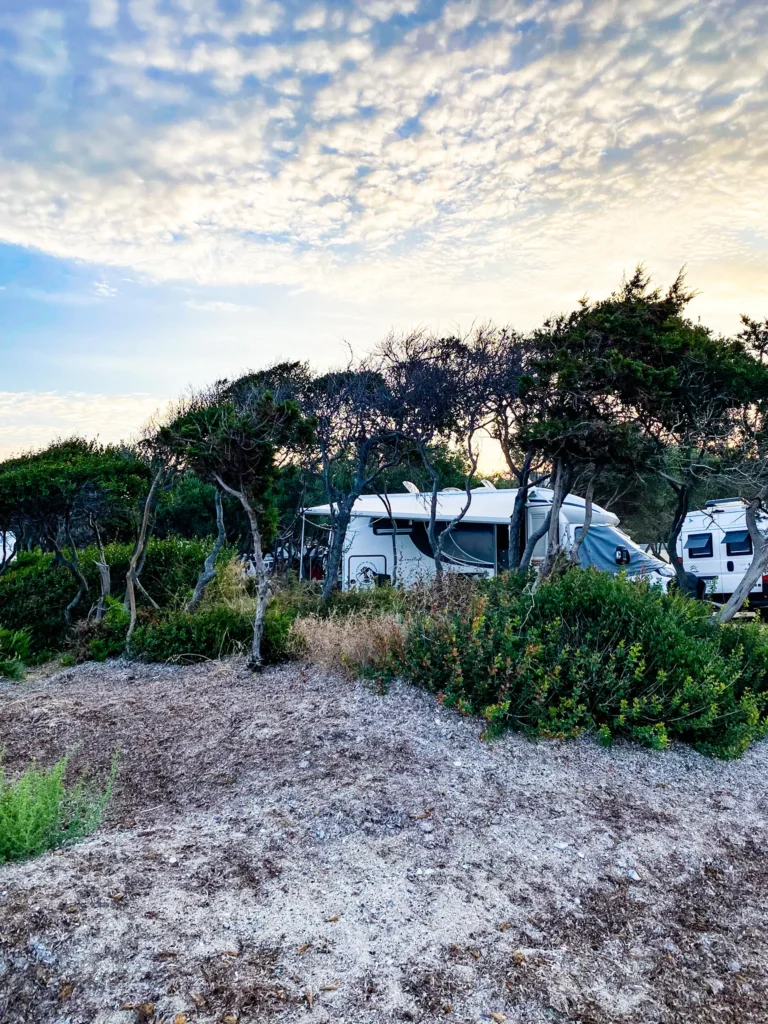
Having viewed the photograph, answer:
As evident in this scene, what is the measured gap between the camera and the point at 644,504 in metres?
23.1

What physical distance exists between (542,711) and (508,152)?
605 centimetres

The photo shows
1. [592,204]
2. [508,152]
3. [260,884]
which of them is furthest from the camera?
[592,204]

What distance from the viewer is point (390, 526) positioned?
531 inches

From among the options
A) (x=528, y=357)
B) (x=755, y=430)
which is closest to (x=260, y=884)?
(x=755, y=430)

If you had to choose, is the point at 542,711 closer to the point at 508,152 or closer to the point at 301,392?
the point at 508,152

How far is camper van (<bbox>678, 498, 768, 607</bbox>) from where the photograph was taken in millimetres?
14727

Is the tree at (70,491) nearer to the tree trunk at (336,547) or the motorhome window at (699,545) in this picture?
the tree trunk at (336,547)

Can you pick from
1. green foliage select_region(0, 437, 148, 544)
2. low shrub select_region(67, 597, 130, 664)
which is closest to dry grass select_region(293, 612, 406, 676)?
low shrub select_region(67, 597, 130, 664)

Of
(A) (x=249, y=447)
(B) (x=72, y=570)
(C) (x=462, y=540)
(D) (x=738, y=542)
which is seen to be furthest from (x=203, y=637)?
(D) (x=738, y=542)

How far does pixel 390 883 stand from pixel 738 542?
14485mm

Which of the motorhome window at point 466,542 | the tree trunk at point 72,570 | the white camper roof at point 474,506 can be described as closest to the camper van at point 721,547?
the white camper roof at point 474,506

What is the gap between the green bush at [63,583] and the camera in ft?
28.5

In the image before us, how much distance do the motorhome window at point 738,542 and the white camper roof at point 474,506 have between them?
301cm

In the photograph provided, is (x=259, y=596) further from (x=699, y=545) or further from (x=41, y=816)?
(x=699, y=545)
